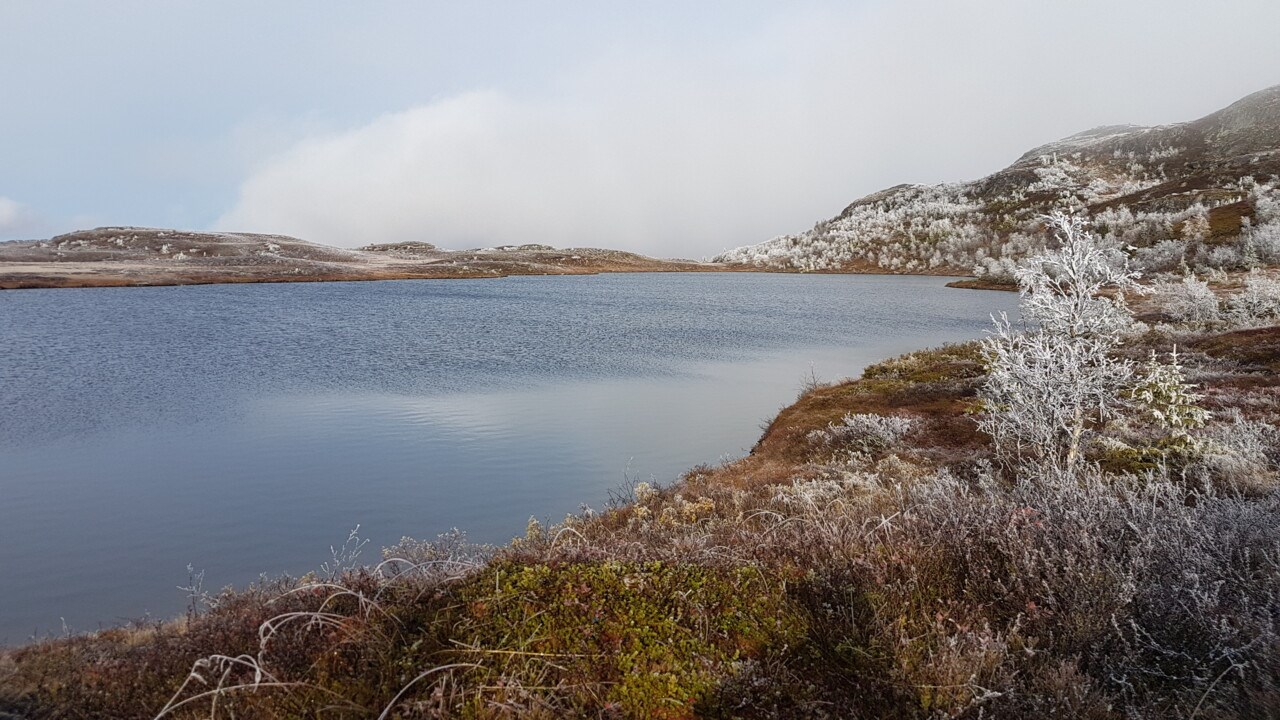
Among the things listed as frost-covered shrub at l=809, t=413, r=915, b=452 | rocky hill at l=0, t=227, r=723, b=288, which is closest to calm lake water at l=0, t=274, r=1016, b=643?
frost-covered shrub at l=809, t=413, r=915, b=452

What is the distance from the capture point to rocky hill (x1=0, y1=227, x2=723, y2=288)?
268ft

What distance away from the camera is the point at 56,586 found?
982cm

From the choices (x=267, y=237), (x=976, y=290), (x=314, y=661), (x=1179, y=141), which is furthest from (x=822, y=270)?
(x=314, y=661)

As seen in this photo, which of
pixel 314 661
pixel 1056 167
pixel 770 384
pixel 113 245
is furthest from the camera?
pixel 1056 167

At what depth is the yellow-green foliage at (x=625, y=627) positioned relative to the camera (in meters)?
3.31

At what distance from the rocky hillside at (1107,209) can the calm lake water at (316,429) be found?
198 ft

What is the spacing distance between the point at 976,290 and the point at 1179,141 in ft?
365

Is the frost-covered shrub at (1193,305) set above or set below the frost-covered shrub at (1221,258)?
below

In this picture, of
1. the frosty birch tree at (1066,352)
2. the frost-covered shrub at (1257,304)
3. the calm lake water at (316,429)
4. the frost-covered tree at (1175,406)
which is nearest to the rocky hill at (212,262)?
the calm lake water at (316,429)

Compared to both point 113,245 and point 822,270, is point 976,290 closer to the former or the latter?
point 822,270

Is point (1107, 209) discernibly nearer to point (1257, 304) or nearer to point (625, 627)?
point (1257, 304)

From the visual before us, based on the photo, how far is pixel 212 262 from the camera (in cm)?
10138

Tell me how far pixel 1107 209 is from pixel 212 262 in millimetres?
152466

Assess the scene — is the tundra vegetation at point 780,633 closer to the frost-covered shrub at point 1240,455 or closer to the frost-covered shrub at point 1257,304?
the frost-covered shrub at point 1240,455
